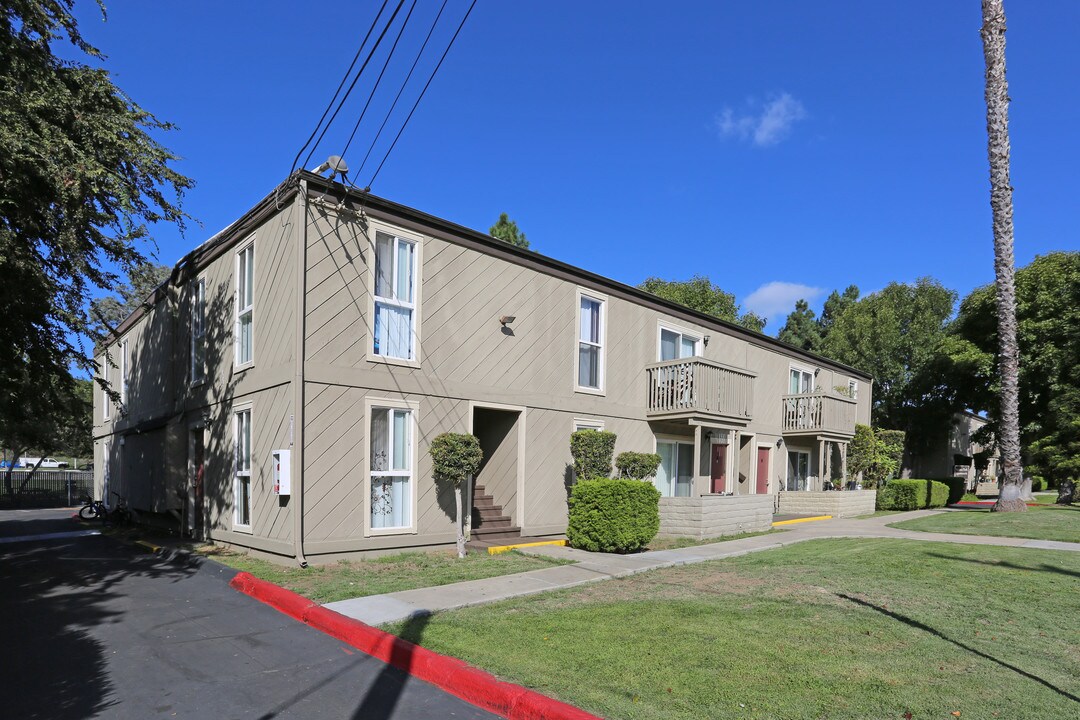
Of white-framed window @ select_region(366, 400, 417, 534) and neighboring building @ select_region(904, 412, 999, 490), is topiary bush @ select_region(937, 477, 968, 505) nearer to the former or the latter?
A: neighboring building @ select_region(904, 412, 999, 490)

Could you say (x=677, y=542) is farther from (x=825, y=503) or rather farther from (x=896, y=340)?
(x=896, y=340)

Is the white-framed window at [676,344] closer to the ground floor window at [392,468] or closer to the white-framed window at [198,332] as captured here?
the ground floor window at [392,468]

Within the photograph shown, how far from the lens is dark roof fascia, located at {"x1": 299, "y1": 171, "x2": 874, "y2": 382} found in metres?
10.7

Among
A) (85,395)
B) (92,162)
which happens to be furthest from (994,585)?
(85,395)

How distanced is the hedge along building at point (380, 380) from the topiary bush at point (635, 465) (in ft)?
3.64

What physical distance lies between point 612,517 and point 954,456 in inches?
1459

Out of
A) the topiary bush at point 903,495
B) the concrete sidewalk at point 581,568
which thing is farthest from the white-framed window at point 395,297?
the topiary bush at point 903,495

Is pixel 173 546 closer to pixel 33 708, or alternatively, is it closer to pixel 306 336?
pixel 306 336

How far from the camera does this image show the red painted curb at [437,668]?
4.61m

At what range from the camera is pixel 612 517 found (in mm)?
11750

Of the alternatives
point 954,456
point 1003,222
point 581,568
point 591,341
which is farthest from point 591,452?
point 954,456

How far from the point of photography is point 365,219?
11.0 m

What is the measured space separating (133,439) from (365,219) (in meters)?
11.6

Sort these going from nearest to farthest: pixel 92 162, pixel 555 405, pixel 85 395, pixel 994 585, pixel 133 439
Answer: pixel 994 585 < pixel 92 162 < pixel 555 405 < pixel 133 439 < pixel 85 395
